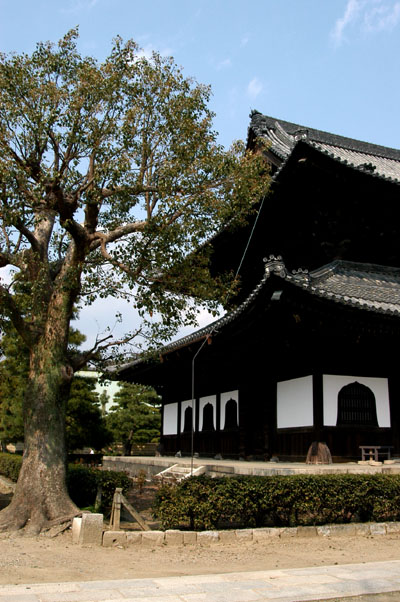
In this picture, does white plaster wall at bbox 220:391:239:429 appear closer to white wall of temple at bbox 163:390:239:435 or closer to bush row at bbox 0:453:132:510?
white wall of temple at bbox 163:390:239:435

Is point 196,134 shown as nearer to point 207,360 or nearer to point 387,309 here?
point 387,309

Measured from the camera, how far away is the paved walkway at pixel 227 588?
5.89m

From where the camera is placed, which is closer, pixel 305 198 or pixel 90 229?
pixel 90 229

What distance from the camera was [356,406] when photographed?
13.6m

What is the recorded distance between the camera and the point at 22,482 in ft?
35.4

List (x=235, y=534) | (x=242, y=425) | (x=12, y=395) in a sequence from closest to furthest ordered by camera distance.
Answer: (x=235, y=534), (x=242, y=425), (x=12, y=395)

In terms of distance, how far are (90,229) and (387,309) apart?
279 inches

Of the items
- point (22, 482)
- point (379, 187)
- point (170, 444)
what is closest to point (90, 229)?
point (22, 482)

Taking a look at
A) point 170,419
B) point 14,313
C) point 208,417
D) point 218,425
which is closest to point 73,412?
point 170,419

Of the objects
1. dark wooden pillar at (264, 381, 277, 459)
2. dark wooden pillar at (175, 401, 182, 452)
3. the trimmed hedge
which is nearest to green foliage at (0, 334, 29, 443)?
dark wooden pillar at (175, 401, 182, 452)

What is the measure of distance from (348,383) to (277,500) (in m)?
4.60

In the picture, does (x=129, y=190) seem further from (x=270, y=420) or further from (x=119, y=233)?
(x=270, y=420)

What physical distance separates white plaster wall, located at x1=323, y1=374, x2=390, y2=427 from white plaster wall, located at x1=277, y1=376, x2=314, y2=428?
391mm

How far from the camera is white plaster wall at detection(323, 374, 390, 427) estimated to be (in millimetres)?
13141
